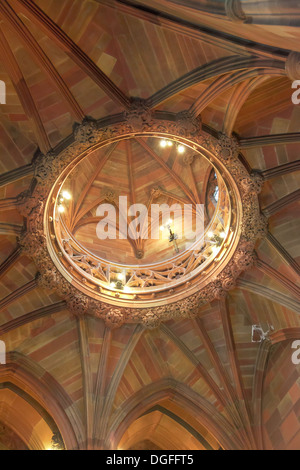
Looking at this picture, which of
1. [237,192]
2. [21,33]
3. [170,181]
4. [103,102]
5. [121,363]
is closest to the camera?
[21,33]

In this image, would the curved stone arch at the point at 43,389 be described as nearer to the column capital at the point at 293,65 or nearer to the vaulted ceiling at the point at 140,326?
the vaulted ceiling at the point at 140,326

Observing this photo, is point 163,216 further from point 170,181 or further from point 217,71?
point 217,71

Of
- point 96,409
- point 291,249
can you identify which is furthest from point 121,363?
point 291,249

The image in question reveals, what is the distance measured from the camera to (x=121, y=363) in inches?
590

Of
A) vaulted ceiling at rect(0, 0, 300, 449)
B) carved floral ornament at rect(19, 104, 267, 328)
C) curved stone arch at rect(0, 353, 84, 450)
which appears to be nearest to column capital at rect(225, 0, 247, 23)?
vaulted ceiling at rect(0, 0, 300, 449)

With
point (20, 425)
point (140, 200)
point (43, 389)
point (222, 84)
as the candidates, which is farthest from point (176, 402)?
point (222, 84)

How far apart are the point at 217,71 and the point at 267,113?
2199mm

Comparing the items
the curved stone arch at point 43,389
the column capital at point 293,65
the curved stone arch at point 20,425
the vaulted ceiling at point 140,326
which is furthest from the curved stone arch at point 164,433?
the column capital at point 293,65

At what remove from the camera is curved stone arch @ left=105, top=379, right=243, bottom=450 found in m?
14.3

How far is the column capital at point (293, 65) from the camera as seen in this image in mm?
9641

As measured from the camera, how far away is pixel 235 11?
8.36 meters

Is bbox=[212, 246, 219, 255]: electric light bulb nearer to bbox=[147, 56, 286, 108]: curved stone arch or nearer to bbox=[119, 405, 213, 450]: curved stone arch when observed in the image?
bbox=[147, 56, 286, 108]: curved stone arch

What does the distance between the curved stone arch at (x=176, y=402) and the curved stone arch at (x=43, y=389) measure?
1.00m

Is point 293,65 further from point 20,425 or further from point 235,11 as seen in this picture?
point 20,425
